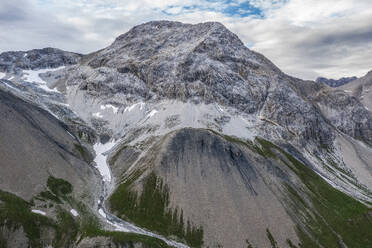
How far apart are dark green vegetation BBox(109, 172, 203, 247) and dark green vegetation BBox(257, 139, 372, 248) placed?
120 ft

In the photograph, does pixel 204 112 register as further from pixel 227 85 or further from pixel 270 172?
pixel 270 172

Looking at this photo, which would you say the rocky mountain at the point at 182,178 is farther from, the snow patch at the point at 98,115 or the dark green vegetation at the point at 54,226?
the snow patch at the point at 98,115

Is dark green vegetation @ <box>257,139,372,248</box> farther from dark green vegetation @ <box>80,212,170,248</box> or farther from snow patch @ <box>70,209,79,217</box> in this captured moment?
snow patch @ <box>70,209,79,217</box>

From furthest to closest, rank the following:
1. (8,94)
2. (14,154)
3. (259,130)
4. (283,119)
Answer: (283,119) → (259,130) → (8,94) → (14,154)

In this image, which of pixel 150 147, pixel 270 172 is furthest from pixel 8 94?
pixel 270 172

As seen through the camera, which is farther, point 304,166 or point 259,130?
point 259,130

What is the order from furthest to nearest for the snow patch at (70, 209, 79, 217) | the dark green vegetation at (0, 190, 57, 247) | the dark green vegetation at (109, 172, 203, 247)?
the dark green vegetation at (109, 172, 203, 247) → the snow patch at (70, 209, 79, 217) → the dark green vegetation at (0, 190, 57, 247)

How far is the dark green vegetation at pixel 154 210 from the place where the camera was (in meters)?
95.8

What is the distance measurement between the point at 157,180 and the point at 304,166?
79.8 metres

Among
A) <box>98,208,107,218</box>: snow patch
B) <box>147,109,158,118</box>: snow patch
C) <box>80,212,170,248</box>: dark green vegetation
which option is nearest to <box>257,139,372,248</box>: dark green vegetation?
<box>80,212,170,248</box>: dark green vegetation

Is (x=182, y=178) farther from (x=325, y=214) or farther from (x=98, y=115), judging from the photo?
(x=98, y=115)

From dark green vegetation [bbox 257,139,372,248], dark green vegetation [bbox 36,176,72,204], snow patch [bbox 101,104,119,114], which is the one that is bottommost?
dark green vegetation [bbox 257,139,372,248]

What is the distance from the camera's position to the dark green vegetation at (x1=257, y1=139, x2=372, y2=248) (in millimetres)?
103000

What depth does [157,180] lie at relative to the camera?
4510 inches
